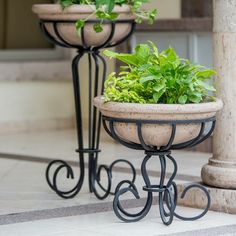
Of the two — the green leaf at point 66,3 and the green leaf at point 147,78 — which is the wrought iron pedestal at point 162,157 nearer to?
the green leaf at point 147,78

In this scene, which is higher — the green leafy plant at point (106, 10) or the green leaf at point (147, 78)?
the green leafy plant at point (106, 10)

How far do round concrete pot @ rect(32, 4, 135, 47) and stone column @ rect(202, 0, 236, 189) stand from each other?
21.6 inches

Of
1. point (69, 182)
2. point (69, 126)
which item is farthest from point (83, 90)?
point (69, 182)

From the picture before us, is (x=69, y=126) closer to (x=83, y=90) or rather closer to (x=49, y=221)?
(x=83, y=90)

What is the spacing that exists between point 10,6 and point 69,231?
516 cm

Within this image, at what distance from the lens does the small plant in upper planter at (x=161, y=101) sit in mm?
5020

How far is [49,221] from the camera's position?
5.37m

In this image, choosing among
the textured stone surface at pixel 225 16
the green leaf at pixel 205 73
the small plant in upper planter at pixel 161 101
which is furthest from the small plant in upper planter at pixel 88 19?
the green leaf at pixel 205 73

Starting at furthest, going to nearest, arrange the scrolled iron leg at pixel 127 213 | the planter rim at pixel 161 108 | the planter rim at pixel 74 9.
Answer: the planter rim at pixel 74 9
the scrolled iron leg at pixel 127 213
the planter rim at pixel 161 108

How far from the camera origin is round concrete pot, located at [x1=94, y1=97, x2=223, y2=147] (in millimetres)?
5004

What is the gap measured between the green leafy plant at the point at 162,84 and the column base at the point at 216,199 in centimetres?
56

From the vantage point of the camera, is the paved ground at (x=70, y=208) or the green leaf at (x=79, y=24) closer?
the paved ground at (x=70, y=208)

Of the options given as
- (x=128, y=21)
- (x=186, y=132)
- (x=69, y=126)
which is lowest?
(x=69, y=126)

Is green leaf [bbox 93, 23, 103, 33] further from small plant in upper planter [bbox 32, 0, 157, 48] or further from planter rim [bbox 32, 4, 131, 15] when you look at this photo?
planter rim [bbox 32, 4, 131, 15]
